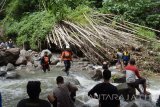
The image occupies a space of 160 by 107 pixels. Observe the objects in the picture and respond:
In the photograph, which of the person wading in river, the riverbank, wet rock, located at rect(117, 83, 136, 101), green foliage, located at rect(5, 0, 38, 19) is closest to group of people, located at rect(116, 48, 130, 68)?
the person wading in river

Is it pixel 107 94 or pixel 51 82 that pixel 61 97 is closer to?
pixel 107 94

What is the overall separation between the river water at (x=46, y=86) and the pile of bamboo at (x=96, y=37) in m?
2.04

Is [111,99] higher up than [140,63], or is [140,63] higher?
[111,99]

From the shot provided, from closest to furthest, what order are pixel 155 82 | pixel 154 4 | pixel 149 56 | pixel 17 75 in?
pixel 155 82
pixel 17 75
pixel 149 56
pixel 154 4

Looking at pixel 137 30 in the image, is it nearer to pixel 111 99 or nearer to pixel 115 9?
pixel 115 9

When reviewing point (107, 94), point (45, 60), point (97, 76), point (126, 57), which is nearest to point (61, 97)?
point (107, 94)

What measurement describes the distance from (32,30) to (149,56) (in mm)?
9129

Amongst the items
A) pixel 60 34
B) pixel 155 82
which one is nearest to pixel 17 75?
pixel 60 34

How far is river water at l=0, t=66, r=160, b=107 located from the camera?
11.2 metres

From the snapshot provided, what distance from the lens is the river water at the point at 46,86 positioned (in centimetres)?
1120

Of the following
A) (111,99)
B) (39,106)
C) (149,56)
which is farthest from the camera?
(149,56)

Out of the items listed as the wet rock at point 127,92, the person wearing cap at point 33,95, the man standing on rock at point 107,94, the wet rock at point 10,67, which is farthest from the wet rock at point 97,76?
the person wearing cap at point 33,95

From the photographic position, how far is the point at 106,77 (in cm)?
571

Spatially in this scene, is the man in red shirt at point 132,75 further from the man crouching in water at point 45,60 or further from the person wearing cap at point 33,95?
the man crouching in water at point 45,60
